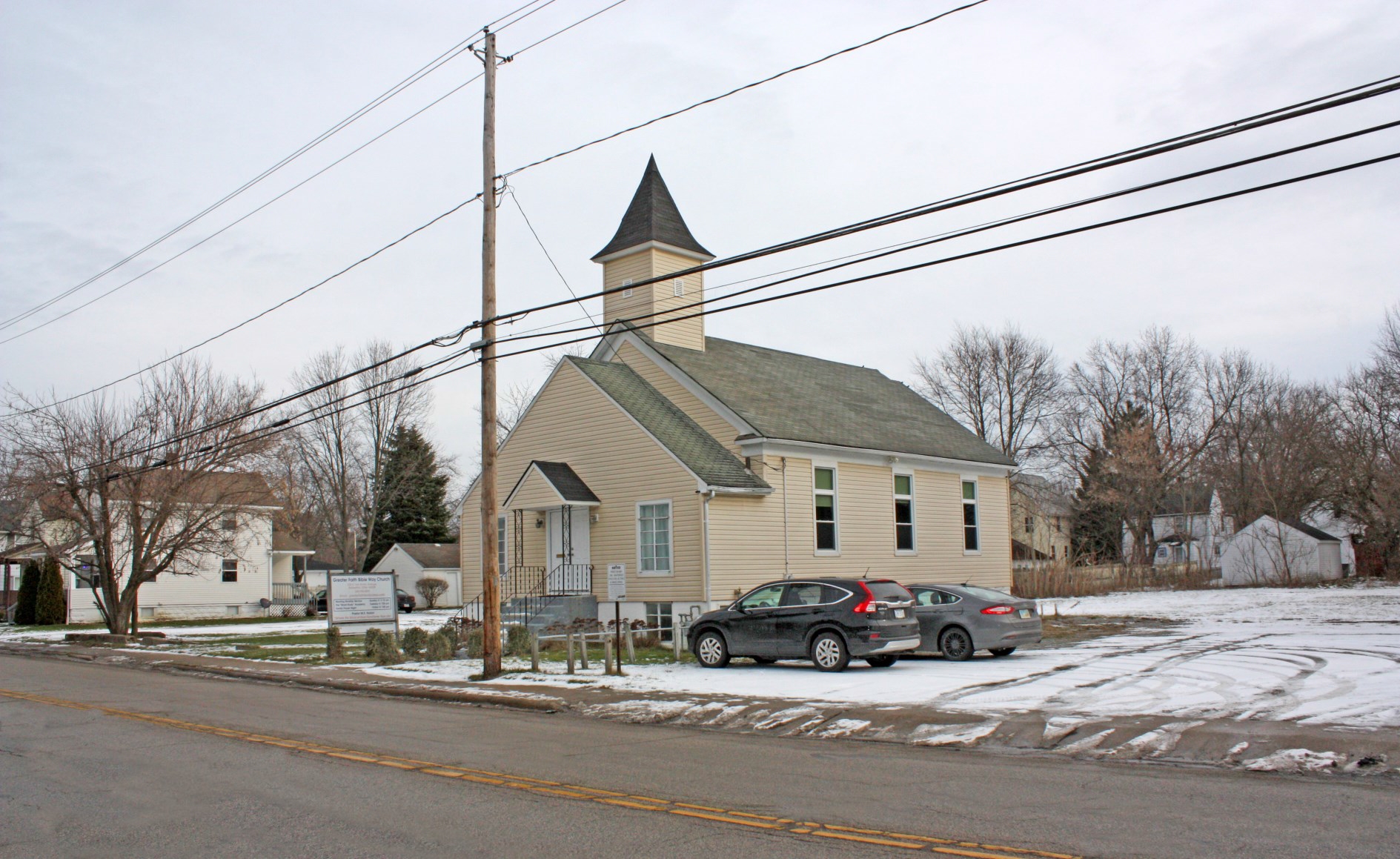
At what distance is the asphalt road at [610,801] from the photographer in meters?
6.87

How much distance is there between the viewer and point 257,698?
53.9ft

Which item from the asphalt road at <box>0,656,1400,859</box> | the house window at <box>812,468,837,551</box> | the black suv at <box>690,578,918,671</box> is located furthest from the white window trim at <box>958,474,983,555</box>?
the asphalt road at <box>0,656,1400,859</box>

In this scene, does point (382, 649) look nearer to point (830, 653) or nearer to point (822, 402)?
point (830, 653)

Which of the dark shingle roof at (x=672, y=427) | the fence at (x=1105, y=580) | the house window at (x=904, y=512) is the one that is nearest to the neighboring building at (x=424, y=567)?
the fence at (x=1105, y=580)

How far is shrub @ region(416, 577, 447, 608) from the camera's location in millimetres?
57250

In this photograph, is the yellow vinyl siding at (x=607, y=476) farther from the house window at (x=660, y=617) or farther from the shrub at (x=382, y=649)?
the shrub at (x=382, y=649)

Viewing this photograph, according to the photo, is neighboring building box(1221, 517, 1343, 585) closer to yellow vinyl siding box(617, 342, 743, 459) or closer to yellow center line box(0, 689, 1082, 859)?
yellow vinyl siding box(617, 342, 743, 459)

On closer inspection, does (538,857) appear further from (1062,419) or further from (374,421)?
(1062,419)

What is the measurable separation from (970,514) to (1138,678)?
692 inches

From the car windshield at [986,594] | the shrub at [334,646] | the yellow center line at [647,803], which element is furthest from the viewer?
the shrub at [334,646]

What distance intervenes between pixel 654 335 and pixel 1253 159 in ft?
64.0

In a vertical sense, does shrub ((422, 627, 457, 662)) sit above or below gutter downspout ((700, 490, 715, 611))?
below

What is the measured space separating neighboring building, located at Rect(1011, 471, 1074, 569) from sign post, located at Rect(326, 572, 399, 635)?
3346 cm

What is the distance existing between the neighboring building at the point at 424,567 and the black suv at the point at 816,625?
4245 cm
